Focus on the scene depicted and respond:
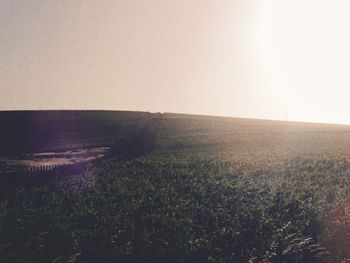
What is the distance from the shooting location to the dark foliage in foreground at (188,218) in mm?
21109

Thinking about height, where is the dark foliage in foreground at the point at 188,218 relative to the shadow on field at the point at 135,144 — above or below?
below

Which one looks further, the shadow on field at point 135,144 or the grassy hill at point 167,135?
the shadow on field at point 135,144

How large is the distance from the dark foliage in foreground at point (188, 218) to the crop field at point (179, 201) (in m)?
0.07

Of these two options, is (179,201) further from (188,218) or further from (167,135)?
(167,135)

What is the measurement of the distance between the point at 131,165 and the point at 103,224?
79.0 feet

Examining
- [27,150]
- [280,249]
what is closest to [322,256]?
[280,249]

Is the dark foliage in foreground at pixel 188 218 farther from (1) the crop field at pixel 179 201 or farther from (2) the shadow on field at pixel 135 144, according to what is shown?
(2) the shadow on field at pixel 135 144

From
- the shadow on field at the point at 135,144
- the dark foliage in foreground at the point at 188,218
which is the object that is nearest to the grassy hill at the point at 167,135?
the shadow on field at the point at 135,144

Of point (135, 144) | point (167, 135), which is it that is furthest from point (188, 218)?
point (167, 135)

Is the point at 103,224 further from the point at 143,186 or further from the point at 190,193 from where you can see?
the point at 143,186

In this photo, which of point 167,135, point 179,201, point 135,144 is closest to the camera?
point 179,201

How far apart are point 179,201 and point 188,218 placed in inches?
186

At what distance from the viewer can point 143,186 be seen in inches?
1487

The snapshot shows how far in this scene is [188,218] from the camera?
26594mm
